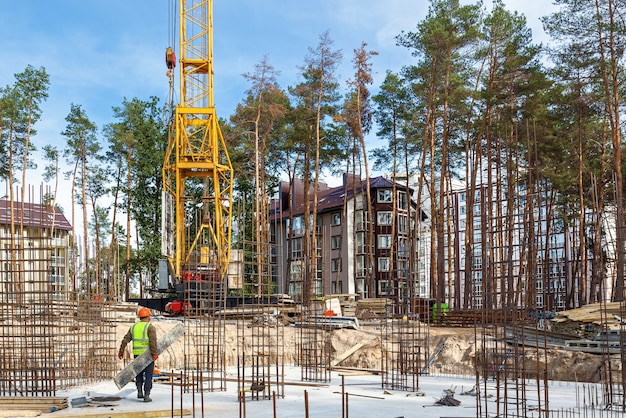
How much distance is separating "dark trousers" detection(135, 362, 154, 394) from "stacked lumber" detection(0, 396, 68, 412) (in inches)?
45.5

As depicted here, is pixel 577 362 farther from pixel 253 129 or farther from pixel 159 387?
pixel 253 129

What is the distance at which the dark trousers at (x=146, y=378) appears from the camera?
1070 cm

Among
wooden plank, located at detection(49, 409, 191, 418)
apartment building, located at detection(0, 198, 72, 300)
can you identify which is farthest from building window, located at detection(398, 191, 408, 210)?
wooden plank, located at detection(49, 409, 191, 418)

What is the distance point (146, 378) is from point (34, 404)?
1.63 m

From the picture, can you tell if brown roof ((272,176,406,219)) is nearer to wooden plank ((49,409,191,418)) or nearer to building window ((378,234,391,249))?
building window ((378,234,391,249))

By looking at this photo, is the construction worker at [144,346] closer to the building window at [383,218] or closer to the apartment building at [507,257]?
the apartment building at [507,257]

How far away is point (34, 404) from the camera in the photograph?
32.4ft

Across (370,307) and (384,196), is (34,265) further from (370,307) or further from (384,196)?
(384,196)

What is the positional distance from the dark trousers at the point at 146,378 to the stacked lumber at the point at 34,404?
1155mm

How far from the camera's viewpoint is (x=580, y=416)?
387 inches

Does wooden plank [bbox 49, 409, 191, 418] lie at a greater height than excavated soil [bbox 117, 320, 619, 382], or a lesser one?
greater

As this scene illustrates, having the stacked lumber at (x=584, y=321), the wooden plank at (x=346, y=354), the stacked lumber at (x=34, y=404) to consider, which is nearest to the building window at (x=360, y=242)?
the wooden plank at (x=346, y=354)

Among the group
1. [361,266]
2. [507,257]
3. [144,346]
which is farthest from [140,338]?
[361,266]

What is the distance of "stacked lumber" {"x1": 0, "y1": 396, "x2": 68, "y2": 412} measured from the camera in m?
9.73
